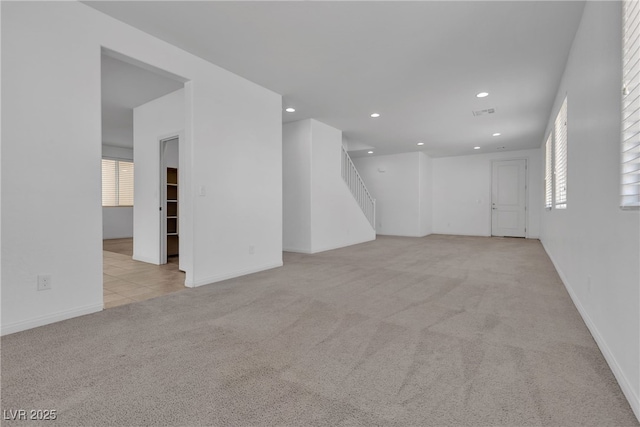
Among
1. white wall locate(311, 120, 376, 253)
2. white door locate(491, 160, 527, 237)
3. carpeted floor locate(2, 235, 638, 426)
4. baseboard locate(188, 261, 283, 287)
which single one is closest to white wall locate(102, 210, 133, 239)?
white wall locate(311, 120, 376, 253)

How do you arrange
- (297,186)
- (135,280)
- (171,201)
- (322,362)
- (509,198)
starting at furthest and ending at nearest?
(509,198) < (297,186) < (171,201) < (135,280) < (322,362)

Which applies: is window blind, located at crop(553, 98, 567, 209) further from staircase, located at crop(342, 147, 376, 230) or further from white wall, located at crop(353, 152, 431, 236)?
white wall, located at crop(353, 152, 431, 236)

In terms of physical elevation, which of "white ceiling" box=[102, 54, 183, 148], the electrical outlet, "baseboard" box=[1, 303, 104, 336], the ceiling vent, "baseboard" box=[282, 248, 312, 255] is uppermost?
the ceiling vent

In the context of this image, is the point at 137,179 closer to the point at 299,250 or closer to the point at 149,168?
the point at 149,168

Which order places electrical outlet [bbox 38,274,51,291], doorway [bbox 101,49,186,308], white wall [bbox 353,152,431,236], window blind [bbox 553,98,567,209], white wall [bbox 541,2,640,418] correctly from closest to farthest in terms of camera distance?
white wall [bbox 541,2,640,418] → electrical outlet [bbox 38,274,51,291] → doorway [bbox 101,49,186,308] → window blind [bbox 553,98,567,209] → white wall [bbox 353,152,431,236]

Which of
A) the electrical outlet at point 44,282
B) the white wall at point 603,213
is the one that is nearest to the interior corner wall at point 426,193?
the white wall at point 603,213

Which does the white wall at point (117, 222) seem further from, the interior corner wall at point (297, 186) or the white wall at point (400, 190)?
the white wall at point (400, 190)

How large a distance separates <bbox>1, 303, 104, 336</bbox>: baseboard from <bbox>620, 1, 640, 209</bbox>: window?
150 inches

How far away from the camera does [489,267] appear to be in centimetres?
459

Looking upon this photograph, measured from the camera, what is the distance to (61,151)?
8.16 ft

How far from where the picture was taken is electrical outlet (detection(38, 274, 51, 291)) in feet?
7.77

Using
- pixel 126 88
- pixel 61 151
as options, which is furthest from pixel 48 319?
pixel 126 88

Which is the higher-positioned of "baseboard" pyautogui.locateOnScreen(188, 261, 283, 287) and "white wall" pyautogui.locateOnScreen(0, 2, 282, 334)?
"white wall" pyautogui.locateOnScreen(0, 2, 282, 334)

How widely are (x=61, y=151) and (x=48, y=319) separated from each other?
1.36m
